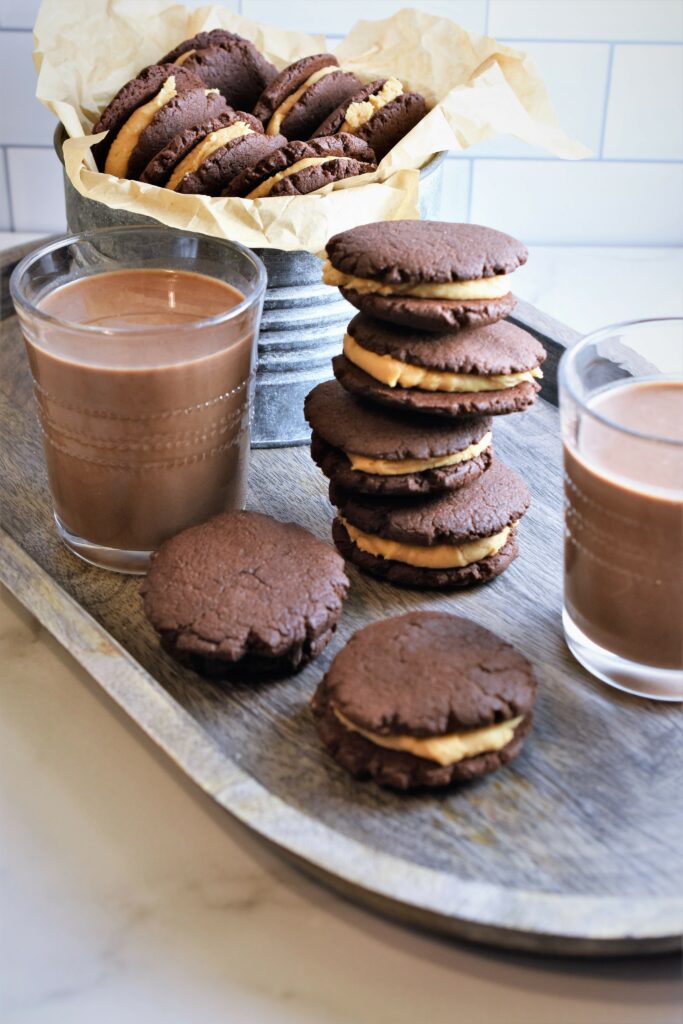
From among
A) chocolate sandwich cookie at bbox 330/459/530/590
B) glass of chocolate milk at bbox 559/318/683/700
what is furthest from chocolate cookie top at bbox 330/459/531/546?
glass of chocolate milk at bbox 559/318/683/700

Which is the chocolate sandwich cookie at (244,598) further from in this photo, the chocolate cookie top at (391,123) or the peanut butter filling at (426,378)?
the chocolate cookie top at (391,123)

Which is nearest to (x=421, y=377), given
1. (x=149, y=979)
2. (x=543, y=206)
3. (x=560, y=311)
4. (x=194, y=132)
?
(x=194, y=132)

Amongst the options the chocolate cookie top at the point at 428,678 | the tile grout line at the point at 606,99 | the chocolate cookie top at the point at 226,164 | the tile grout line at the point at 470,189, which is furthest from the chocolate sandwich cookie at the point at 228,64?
the chocolate cookie top at the point at 428,678

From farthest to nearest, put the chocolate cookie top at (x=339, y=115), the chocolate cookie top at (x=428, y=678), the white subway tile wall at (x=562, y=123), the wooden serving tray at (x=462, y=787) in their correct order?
the white subway tile wall at (x=562, y=123) → the chocolate cookie top at (x=339, y=115) → the chocolate cookie top at (x=428, y=678) → the wooden serving tray at (x=462, y=787)

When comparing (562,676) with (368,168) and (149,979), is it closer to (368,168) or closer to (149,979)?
(149,979)

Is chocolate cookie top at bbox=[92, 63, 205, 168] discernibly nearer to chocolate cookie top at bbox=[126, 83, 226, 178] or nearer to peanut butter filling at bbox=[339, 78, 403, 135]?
chocolate cookie top at bbox=[126, 83, 226, 178]

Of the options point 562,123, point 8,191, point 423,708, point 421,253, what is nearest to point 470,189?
point 562,123
